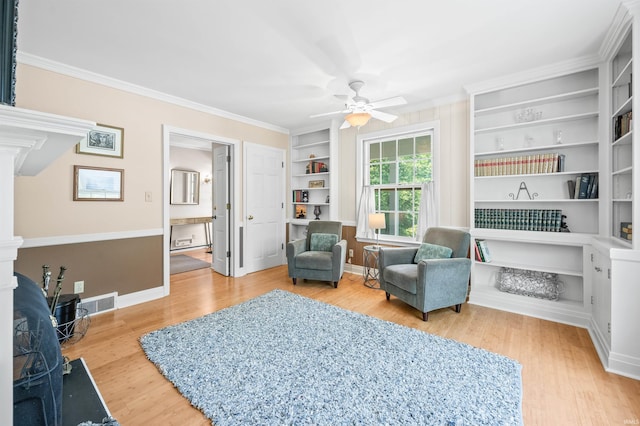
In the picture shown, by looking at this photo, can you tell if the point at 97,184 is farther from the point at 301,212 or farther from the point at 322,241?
the point at 301,212

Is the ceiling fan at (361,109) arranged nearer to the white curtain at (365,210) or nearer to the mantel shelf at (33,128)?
the white curtain at (365,210)

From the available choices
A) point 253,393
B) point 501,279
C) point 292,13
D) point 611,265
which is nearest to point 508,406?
point 611,265

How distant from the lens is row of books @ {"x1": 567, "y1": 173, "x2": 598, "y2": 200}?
2.72m

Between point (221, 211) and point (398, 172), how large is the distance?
115 inches

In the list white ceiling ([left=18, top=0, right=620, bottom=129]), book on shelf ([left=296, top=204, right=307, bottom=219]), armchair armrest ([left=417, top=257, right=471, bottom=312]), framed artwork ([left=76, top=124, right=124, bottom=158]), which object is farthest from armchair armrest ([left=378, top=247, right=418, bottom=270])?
framed artwork ([left=76, top=124, right=124, bottom=158])

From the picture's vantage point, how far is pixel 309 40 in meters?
2.37

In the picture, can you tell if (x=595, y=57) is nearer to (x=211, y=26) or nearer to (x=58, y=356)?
(x=211, y=26)

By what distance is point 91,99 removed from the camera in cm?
299

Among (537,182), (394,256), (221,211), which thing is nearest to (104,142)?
(221,211)

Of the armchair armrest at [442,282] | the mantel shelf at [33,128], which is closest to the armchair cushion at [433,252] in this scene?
the armchair armrest at [442,282]

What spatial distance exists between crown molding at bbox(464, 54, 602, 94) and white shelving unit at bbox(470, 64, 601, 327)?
3cm

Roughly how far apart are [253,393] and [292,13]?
2.56 metres

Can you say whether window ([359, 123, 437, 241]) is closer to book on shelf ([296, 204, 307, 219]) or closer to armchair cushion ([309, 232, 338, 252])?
armchair cushion ([309, 232, 338, 252])

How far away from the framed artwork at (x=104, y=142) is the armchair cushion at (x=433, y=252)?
362 centimetres
